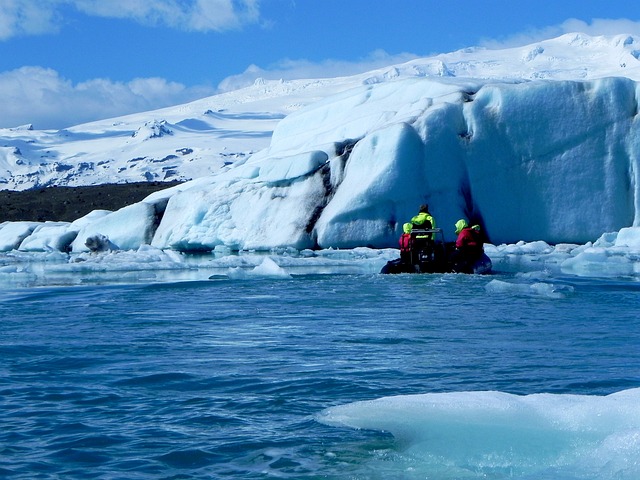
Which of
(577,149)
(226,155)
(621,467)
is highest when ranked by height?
(226,155)

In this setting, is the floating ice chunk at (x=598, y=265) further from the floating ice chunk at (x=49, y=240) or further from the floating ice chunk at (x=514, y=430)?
the floating ice chunk at (x=49, y=240)

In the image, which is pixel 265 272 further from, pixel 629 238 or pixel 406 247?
pixel 629 238

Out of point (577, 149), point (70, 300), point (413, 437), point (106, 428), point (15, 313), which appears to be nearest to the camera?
point (413, 437)

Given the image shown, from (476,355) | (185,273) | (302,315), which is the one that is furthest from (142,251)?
(476,355)

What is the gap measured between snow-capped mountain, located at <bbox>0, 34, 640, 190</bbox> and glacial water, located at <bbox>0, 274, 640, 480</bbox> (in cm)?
6712

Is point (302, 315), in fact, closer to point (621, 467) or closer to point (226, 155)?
point (621, 467)

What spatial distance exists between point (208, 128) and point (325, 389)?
4217 inches

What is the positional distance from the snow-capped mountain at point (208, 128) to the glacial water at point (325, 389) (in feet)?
220

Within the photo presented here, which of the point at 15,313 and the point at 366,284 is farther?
the point at 366,284

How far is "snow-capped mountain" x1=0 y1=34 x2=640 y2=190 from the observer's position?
84.5 m

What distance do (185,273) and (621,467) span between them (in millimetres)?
11818

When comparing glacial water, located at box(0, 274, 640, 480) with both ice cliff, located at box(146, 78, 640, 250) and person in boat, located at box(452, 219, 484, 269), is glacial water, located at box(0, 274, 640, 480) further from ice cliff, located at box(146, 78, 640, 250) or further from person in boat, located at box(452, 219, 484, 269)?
ice cliff, located at box(146, 78, 640, 250)

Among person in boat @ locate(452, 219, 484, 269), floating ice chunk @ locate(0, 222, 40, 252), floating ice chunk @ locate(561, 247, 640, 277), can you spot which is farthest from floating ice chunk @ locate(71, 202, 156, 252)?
floating ice chunk @ locate(561, 247, 640, 277)

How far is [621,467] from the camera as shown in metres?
3.31
